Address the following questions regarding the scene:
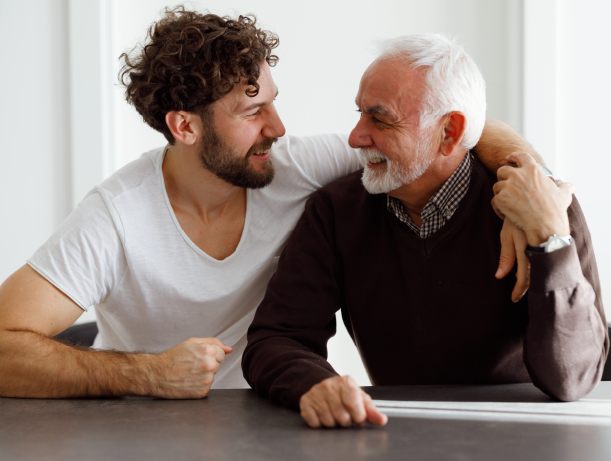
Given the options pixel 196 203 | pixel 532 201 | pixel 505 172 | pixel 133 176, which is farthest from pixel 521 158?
pixel 133 176

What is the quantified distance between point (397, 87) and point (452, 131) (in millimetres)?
196

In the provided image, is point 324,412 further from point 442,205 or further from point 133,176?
point 133,176

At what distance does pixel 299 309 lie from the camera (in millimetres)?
1519

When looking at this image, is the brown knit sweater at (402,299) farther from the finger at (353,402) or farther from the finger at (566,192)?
the finger at (353,402)

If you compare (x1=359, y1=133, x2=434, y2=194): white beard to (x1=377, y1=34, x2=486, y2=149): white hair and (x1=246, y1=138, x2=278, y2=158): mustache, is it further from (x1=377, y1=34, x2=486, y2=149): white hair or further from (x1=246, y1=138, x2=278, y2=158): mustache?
(x1=246, y1=138, x2=278, y2=158): mustache

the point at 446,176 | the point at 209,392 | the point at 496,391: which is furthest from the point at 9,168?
the point at 496,391

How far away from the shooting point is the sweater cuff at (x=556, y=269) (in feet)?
3.98

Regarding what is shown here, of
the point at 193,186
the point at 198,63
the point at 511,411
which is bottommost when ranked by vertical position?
the point at 511,411

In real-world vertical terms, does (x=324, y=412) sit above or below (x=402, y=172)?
below

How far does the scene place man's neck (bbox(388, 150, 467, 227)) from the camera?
62.6 inches

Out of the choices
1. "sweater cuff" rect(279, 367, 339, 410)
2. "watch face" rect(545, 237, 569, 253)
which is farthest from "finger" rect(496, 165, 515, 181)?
"sweater cuff" rect(279, 367, 339, 410)

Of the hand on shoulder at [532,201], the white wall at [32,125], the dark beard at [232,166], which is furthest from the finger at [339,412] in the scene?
the white wall at [32,125]

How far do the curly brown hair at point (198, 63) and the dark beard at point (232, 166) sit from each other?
0.43ft

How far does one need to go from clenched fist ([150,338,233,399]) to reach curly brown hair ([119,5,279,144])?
84 cm
